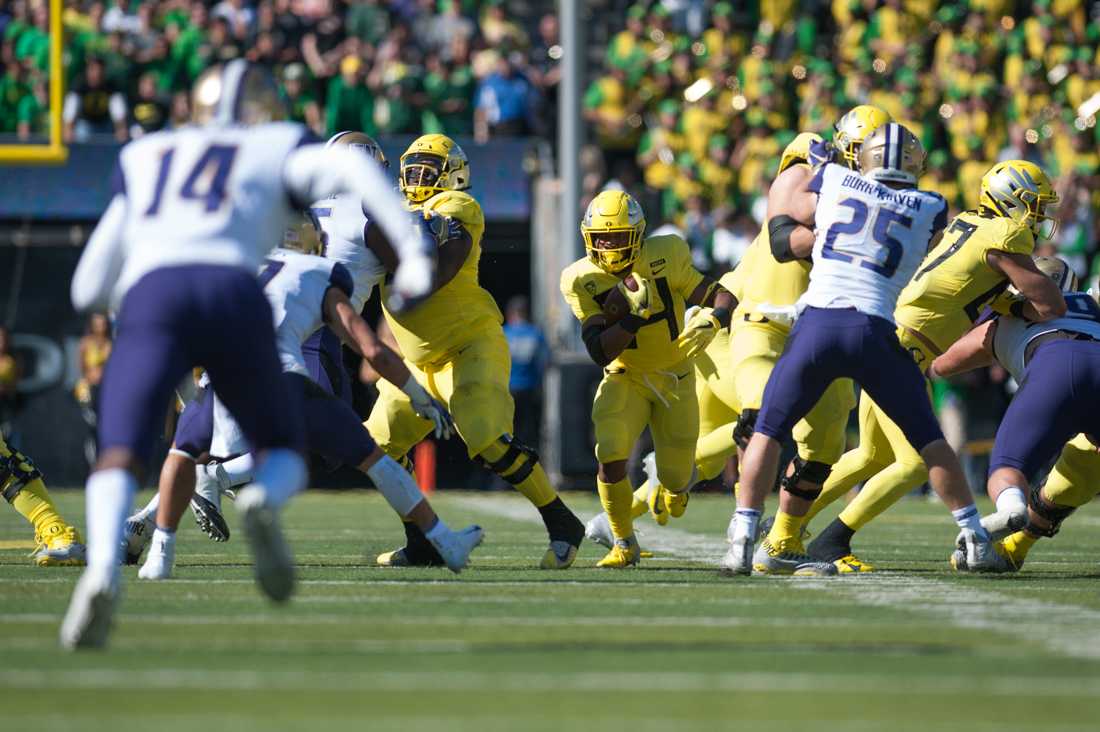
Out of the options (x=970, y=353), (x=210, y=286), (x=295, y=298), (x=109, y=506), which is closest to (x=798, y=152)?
(x=970, y=353)

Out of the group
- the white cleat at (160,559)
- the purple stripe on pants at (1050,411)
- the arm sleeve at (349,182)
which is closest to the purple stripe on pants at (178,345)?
the arm sleeve at (349,182)

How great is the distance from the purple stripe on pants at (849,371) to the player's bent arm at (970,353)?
1145mm

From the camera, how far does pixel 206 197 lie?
15.6 feet

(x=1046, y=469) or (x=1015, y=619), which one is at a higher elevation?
(x=1015, y=619)

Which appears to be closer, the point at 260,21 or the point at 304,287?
the point at 304,287

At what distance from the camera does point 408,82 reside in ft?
50.7

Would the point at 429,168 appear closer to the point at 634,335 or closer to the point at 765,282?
the point at 634,335

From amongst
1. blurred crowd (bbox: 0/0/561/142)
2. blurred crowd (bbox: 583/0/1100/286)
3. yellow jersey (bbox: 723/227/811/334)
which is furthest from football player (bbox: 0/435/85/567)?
blurred crowd (bbox: 583/0/1100/286)

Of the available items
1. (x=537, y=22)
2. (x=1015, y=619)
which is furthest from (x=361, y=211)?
(x=537, y=22)

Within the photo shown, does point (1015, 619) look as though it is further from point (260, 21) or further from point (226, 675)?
point (260, 21)

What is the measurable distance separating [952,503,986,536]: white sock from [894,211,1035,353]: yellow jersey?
3.49 feet

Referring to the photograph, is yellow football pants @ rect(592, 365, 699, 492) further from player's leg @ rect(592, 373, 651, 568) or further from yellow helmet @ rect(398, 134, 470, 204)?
yellow helmet @ rect(398, 134, 470, 204)

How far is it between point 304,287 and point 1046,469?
8.53 m

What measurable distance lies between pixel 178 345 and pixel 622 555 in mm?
3280
